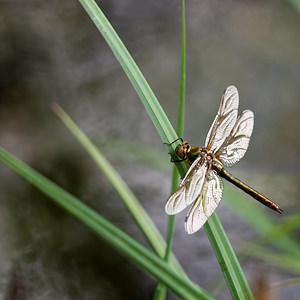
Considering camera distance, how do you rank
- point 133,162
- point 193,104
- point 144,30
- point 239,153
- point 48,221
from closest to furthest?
point 239,153 → point 48,221 → point 133,162 → point 193,104 → point 144,30

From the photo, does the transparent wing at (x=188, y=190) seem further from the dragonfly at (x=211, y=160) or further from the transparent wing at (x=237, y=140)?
the transparent wing at (x=237, y=140)

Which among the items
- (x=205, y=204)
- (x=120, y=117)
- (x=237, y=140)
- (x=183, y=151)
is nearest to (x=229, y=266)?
(x=205, y=204)

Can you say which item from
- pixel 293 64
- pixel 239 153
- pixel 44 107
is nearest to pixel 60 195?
pixel 239 153

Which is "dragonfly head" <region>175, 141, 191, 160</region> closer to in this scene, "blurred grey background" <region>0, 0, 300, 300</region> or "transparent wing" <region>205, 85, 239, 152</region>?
"transparent wing" <region>205, 85, 239, 152</region>

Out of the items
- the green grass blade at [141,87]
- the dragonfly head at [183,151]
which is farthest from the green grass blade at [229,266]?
the dragonfly head at [183,151]

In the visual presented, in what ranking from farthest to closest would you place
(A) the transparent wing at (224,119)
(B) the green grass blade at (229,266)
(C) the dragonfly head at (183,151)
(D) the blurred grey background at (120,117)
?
(D) the blurred grey background at (120,117), (A) the transparent wing at (224,119), (C) the dragonfly head at (183,151), (B) the green grass blade at (229,266)

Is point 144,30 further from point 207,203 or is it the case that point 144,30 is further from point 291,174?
point 207,203

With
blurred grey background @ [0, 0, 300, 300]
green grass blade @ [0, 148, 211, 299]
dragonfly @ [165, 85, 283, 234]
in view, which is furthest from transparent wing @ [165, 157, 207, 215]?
blurred grey background @ [0, 0, 300, 300]

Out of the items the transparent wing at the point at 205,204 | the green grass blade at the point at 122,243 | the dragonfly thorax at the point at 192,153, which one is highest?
the dragonfly thorax at the point at 192,153
